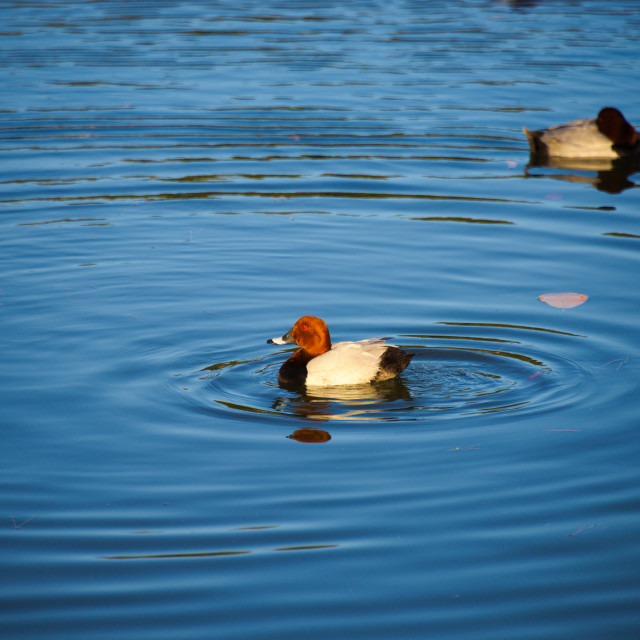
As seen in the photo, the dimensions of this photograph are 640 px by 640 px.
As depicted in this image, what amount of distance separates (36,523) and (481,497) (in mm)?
2698

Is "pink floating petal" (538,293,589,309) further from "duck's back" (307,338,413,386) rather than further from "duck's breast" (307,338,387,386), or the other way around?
"duck's breast" (307,338,387,386)

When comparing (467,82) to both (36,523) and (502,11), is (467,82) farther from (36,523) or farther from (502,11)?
(36,523)

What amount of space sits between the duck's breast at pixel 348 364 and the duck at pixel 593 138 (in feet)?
26.7

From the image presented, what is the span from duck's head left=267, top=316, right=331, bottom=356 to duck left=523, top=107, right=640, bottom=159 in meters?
8.03

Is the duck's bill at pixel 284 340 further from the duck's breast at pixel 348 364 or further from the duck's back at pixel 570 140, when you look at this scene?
the duck's back at pixel 570 140

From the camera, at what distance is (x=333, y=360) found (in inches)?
294

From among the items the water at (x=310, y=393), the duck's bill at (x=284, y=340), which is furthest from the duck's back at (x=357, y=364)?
Result: the duck's bill at (x=284, y=340)

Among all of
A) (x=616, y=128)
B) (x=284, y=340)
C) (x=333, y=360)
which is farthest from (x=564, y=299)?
(x=616, y=128)

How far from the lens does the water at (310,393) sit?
190 inches

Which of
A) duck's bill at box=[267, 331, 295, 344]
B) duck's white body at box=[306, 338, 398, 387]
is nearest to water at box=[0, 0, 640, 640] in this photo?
duck's white body at box=[306, 338, 398, 387]

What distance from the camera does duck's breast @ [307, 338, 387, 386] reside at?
736 cm

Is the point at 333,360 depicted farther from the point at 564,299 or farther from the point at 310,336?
the point at 564,299

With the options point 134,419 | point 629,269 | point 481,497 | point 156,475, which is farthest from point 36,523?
point 629,269

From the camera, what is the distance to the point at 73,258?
34.0 ft
